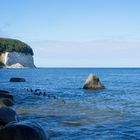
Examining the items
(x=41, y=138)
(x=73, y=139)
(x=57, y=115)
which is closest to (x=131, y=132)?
(x=73, y=139)

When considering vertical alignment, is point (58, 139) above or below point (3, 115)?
below

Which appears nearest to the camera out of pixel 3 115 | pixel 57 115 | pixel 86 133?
pixel 3 115

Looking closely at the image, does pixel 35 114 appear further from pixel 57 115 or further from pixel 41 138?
pixel 41 138

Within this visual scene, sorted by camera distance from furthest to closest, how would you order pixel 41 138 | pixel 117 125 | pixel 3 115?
pixel 117 125 < pixel 3 115 < pixel 41 138

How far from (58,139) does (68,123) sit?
16.4 ft

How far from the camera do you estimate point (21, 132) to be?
518 inches

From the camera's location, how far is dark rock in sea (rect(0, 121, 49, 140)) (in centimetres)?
1312

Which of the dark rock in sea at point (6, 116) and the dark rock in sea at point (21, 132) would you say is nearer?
the dark rock in sea at point (21, 132)

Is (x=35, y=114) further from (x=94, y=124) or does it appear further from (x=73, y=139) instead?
(x=73, y=139)

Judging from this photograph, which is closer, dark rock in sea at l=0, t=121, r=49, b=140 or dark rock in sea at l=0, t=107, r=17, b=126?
dark rock in sea at l=0, t=121, r=49, b=140

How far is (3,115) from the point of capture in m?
17.7

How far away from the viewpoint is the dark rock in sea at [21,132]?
13117mm

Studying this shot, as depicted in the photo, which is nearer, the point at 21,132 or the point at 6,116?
the point at 21,132

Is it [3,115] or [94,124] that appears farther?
[94,124]
